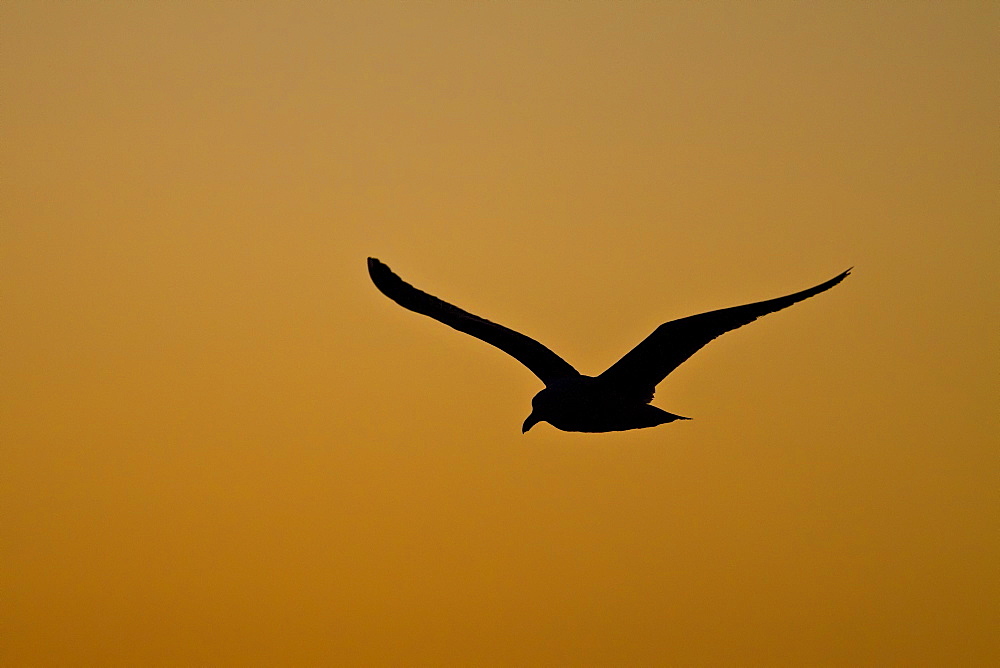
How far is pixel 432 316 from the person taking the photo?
54.6 feet

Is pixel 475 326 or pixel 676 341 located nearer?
pixel 676 341

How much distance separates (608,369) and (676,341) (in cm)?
92

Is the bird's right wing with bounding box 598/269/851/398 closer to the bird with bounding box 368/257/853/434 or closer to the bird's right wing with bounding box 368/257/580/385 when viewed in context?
the bird with bounding box 368/257/853/434

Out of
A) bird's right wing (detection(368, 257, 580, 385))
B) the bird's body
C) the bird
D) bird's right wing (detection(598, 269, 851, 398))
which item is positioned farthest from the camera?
bird's right wing (detection(368, 257, 580, 385))

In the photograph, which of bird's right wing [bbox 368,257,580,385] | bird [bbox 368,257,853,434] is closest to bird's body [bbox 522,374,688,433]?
bird [bbox 368,257,853,434]

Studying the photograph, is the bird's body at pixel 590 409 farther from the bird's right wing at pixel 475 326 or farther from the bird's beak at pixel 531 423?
the bird's right wing at pixel 475 326

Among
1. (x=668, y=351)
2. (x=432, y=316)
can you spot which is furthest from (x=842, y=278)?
(x=432, y=316)

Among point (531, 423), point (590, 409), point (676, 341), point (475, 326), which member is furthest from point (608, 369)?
point (475, 326)

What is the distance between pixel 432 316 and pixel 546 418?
206 centimetres

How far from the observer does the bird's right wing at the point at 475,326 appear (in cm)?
1630

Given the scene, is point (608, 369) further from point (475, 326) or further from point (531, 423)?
point (475, 326)

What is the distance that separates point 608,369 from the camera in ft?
50.5

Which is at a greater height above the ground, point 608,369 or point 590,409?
point 608,369

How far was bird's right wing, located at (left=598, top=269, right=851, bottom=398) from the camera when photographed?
46.5 feet
